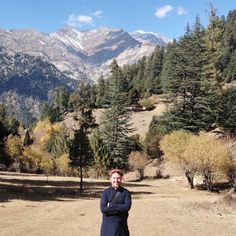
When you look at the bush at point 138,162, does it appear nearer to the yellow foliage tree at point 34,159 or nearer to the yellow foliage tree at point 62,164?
the yellow foliage tree at point 62,164

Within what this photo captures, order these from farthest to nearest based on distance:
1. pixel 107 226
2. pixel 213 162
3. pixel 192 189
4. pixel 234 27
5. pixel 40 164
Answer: pixel 234 27
pixel 40 164
pixel 192 189
pixel 213 162
pixel 107 226

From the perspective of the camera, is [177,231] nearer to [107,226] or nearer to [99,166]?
[107,226]

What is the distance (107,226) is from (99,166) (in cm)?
6852

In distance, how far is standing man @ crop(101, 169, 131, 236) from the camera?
11109 millimetres

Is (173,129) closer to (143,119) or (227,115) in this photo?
(227,115)

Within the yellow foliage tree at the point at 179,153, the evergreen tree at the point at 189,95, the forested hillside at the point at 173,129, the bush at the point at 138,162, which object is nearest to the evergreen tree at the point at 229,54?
the forested hillside at the point at 173,129

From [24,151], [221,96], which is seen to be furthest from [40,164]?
[221,96]

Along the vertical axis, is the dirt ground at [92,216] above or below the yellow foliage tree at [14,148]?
below

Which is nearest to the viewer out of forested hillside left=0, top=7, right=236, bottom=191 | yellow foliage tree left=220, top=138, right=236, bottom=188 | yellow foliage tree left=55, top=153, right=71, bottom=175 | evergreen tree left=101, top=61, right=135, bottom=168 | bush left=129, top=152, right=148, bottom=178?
yellow foliage tree left=220, top=138, right=236, bottom=188

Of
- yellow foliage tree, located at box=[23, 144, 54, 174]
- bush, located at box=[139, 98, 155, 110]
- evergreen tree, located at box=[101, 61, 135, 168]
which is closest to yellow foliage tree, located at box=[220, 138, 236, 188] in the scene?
evergreen tree, located at box=[101, 61, 135, 168]

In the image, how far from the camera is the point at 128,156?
85938 millimetres

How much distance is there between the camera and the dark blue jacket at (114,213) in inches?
439

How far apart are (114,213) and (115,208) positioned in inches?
5.5

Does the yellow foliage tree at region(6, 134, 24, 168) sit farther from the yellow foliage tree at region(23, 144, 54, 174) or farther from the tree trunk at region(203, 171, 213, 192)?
the tree trunk at region(203, 171, 213, 192)
